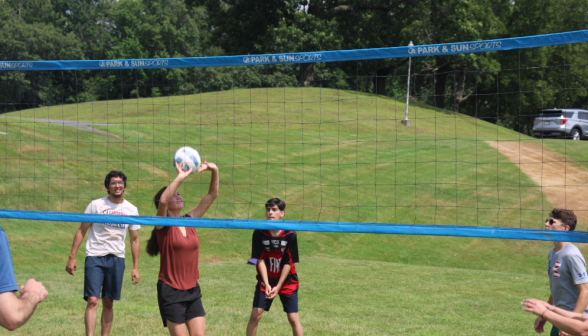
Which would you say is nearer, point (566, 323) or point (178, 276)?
point (566, 323)

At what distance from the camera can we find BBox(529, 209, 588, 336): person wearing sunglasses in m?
4.34

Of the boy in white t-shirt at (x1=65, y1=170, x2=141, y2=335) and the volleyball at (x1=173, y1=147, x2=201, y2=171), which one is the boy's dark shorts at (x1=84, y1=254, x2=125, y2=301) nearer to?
the boy in white t-shirt at (x1=65, y1=170, x2=141, y2=335)

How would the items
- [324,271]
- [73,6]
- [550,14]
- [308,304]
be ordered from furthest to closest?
1. [73,6]
2. [550,14]
3. [324,271]
4. [308,304]

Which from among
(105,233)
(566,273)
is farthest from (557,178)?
(105,233)

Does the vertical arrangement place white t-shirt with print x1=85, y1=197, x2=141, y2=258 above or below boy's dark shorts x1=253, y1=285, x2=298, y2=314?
above

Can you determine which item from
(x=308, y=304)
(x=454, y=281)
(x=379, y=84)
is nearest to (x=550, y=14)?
(x=379, y=84)

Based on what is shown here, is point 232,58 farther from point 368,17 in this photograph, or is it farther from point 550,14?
point 550,14

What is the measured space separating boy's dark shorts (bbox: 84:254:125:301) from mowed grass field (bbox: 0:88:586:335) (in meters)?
0.83

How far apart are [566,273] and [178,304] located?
3437mm

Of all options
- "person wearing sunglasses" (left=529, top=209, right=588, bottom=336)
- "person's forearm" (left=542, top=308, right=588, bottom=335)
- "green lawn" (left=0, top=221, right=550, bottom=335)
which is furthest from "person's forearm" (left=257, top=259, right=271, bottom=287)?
"person's forearm" (left=542, top=308, right=588, bottom=335)

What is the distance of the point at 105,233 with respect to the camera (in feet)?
19.1

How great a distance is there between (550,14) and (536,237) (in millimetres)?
42369

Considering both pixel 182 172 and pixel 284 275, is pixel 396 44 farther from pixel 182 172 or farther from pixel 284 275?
pixel 182 172

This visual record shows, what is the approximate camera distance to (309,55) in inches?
219
